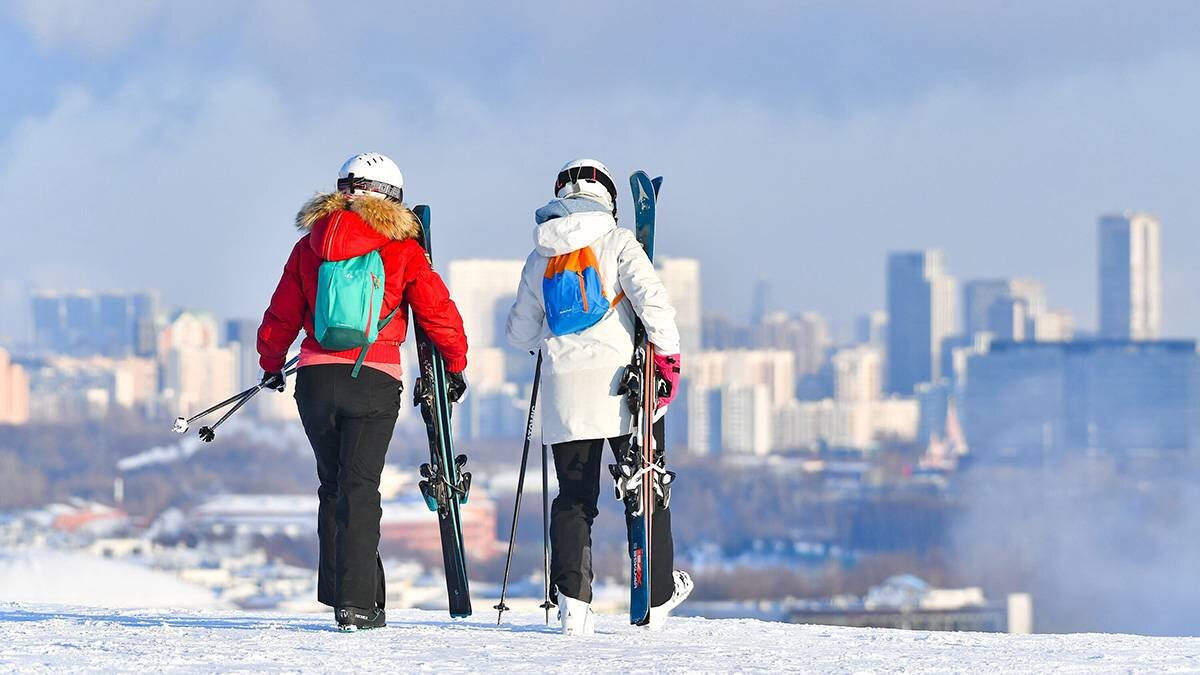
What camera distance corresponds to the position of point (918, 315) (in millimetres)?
154750

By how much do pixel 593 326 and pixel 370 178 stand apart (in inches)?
26.9

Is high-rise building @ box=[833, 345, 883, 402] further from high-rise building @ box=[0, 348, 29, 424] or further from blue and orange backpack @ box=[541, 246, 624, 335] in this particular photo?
blue and orange backpack @ box=[541, 246, 624, 335]

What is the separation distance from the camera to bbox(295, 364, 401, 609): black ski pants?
18.1 ft

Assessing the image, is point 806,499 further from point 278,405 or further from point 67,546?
point 67,546

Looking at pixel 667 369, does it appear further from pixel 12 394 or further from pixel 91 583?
pixel 12 394

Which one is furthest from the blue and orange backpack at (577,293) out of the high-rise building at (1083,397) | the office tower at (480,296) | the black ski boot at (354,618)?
the high-rise building at (1083,397)

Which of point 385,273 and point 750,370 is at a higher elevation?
Result: point 750,370

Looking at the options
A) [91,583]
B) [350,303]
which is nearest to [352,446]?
[350,303]

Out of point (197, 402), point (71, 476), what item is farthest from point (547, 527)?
point (197, 402)

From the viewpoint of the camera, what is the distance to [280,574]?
2825 inches

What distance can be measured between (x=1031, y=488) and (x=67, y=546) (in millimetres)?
51026

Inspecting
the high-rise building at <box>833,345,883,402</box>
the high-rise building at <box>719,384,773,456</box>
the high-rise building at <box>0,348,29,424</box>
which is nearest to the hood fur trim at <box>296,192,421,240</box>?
the high-rise building at <box>0,348,29,424</box>

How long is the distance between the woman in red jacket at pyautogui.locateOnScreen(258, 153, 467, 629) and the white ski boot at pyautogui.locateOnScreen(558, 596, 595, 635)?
18.3 inches

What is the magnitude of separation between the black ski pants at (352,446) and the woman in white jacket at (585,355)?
17.6 inches
